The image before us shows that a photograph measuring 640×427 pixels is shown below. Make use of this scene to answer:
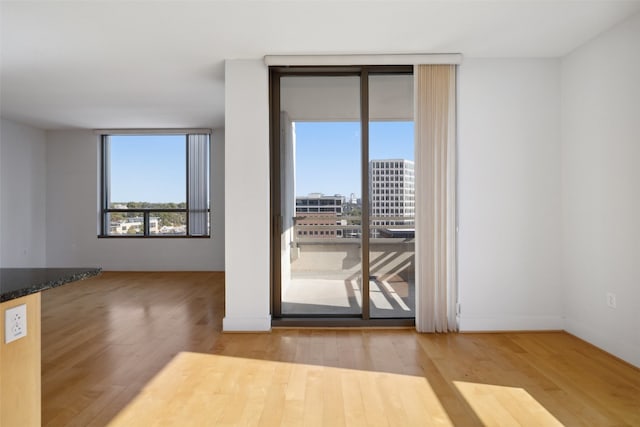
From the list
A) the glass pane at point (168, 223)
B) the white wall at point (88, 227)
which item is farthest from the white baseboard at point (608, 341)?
the glass pane at point (168, 223)

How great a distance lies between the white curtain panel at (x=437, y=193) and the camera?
3709mm

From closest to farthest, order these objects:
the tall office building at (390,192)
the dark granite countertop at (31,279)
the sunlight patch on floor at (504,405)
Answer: the dark granite countertop at (31,279) → the sunlight patch on floor at (504,405) → the tall office building at (390,192)

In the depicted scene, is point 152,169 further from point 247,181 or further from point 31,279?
point 31,279

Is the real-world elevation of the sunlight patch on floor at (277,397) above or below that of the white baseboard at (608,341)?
below

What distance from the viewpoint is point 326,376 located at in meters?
2.72

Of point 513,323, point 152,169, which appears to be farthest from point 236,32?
point 152,169

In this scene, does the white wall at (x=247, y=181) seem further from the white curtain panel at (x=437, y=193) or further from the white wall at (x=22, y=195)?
the white wall at (x=22, y=195)

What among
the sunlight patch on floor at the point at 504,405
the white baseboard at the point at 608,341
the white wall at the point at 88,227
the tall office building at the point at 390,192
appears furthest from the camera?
the white wall at the point at 88,227

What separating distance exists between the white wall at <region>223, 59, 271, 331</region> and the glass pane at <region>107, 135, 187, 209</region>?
3.89 meters

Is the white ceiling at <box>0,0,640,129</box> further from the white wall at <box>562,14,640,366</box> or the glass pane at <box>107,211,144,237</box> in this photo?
the glass pane at <box>107,211,144,237</box>

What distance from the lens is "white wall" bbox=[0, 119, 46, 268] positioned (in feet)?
20.8

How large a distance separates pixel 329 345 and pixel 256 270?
3.29ft

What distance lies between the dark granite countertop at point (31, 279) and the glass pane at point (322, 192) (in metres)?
2.40

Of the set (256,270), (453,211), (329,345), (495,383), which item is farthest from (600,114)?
(256,270)
